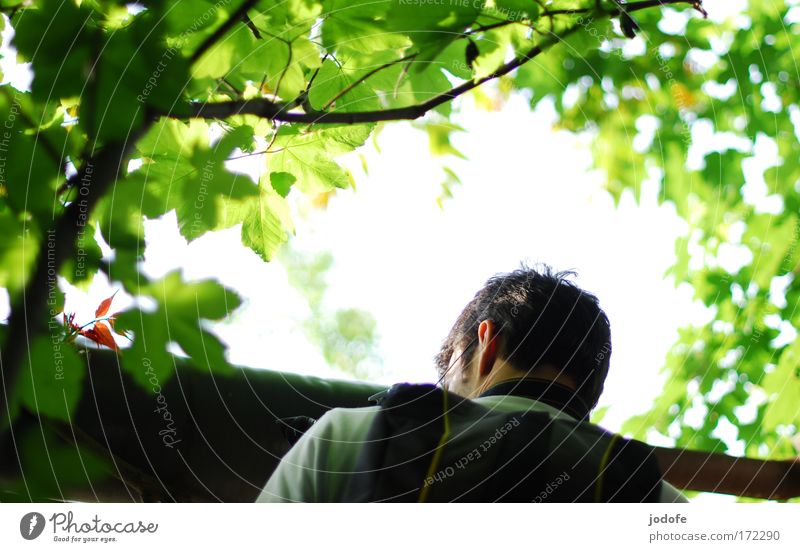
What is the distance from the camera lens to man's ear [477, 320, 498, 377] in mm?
580

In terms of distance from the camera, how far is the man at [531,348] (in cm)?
55

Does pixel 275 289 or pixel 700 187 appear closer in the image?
pixel 275 289

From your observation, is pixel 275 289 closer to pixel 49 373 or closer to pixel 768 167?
pixel 49 373

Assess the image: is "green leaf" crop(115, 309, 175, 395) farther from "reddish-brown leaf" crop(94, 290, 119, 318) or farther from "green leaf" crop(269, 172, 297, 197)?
"green leaf" crop(269, 172, 297, 197)

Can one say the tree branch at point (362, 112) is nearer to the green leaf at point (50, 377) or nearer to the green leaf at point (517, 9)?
the green leaf at point (517, 9)

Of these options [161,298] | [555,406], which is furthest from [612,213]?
[161,298]

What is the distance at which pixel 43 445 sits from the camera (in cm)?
39

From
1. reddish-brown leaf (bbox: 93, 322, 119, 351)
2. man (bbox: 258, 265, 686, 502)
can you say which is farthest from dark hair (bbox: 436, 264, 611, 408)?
reddish-brown leaf (bbox: 93, 322, 119, 351)

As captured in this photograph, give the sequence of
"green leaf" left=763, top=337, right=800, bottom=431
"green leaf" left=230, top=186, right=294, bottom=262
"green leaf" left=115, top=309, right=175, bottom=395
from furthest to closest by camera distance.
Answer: "green leaf" left=763, top=337, right=800, bottom=431, "green leaf" left=230, top=186, right=294, bottom=262, "green leaf" left=115, top=309, right=175, bottom=395

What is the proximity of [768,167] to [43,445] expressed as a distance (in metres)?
0.75

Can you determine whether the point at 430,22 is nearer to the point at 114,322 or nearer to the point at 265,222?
the point at 265,222

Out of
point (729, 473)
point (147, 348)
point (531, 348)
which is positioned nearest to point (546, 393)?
point (531, 348)
